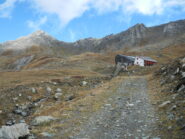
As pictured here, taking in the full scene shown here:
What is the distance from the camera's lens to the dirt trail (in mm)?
11766

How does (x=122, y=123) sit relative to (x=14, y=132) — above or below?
below

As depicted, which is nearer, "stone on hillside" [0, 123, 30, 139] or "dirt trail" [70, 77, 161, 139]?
"stone on hillside" [0, 123, 30, 139]

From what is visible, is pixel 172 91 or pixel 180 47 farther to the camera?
A: pixel 180 47

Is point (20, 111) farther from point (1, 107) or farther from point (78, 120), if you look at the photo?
point (78, 120)

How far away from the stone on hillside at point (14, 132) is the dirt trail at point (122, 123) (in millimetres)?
2563

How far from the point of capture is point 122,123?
13.7m

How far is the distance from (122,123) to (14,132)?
Result: 19.7ft

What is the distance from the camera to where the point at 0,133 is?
38.0 feet

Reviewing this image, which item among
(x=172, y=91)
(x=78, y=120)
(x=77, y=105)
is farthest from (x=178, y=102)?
(x=77, y=105)

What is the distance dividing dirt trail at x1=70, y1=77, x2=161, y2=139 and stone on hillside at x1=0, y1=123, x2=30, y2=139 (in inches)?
101

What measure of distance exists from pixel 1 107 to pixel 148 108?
22903mm

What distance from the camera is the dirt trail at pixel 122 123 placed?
463 inches

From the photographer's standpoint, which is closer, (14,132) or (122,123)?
(14,132)

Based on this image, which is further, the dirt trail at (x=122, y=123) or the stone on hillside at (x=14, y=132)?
the dirt trail at (x=122, y=123)
